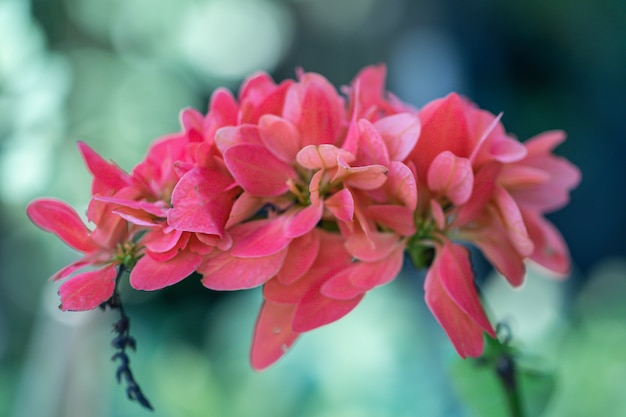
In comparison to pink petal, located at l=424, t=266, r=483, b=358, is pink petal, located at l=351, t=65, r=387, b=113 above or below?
above

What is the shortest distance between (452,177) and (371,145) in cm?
5

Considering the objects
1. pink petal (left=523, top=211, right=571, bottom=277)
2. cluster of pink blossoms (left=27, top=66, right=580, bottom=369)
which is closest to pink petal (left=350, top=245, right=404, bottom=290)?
cluster of pink blossoms (left=27, top=66, right=580, bottom=369)

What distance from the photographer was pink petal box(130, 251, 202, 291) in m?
0.28

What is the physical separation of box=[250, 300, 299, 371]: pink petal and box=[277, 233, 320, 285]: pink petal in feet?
0.09

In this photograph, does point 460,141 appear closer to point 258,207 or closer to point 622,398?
point 258,207

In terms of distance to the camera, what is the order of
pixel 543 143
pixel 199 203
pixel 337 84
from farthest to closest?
pixel 337 84 < pixel 543 143 < pixel 199 203

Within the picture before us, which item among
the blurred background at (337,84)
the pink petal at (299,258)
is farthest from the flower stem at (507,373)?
the pink petal at (299,258)

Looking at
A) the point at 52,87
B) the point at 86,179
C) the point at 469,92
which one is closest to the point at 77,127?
the point at 86,179

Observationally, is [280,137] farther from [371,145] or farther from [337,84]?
[337,84]

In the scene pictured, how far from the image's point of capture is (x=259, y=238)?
299 mm

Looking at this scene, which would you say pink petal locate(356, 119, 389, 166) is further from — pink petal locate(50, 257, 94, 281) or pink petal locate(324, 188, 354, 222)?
pink petal locate(50, 257, 94, 281)

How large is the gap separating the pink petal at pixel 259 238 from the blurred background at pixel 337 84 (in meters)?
0.21

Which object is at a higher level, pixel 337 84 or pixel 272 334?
pixel 272 334

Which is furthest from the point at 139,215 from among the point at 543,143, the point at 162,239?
the point at 543,143
